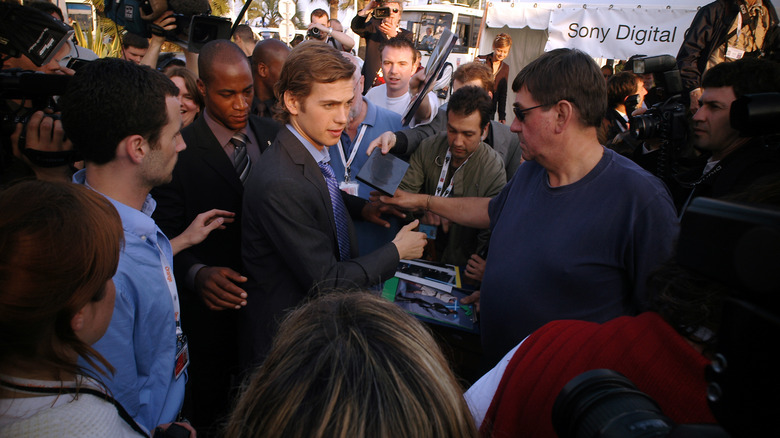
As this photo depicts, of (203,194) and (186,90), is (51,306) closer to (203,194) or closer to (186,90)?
(203,194)

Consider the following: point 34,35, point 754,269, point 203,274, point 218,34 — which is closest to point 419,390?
point 754,269

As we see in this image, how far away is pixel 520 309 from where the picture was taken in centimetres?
183

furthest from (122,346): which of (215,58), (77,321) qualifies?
(215,58)

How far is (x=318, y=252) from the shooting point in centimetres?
178

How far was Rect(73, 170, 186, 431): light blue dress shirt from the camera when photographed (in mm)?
1347

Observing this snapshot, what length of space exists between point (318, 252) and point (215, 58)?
4.88 feet

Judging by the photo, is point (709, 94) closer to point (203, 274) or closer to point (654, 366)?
point (654, 366)

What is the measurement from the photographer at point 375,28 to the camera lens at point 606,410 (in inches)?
193

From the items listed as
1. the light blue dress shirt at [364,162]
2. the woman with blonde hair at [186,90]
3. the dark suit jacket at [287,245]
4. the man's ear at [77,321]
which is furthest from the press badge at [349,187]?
the man's ear at [77,321]

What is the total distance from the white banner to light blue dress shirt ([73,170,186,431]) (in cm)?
755

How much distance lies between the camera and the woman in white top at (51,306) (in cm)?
89

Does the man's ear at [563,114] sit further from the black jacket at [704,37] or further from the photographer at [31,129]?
the black jacket at [704,37]

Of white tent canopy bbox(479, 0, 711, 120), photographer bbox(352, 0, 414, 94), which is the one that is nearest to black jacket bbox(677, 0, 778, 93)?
photographer bbox(352, 0, 414, 94)

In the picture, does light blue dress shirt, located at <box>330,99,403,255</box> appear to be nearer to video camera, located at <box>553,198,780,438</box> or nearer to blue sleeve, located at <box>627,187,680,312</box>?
blue sleeve, located at <box>627,187,680,312</box>
